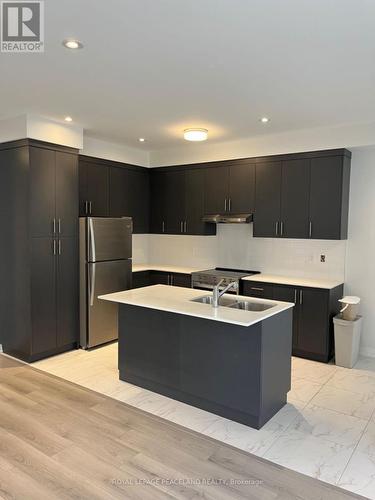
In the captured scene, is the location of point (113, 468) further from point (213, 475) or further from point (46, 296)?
point (46, 296)

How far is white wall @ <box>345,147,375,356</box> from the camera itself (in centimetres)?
461

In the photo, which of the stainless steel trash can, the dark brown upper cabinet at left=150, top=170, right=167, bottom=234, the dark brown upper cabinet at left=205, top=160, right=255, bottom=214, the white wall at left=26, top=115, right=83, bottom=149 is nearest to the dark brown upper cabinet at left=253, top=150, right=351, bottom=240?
the dark brown upper cabinet at left=205, top=160, right=255, bottom=214

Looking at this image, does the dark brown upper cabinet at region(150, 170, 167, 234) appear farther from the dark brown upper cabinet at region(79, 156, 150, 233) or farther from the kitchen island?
the kitchen island

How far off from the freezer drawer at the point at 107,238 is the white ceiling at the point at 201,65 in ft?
3.94

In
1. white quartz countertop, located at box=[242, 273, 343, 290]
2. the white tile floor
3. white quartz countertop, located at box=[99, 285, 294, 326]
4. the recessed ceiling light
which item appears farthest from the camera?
white quartz countertop, located at box=[242, 273, 343, 290]

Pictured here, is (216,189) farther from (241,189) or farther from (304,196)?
(304,196)

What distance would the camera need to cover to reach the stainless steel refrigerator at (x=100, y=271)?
185 inches

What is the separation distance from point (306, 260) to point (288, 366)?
2005 mm

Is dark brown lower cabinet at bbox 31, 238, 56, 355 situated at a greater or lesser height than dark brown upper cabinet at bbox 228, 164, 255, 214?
lesser

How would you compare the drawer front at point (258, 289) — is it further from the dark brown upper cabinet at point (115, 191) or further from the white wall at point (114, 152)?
the white wall at point (114, 152)

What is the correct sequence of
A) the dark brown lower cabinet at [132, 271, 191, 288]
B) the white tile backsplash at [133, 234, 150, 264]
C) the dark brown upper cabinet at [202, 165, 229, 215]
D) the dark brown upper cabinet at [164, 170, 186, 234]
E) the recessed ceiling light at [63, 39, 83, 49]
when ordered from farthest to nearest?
the white tile backsplash at [133, 234, 150, 264] → the dark brown upper cabinet at [164, 170, 186, 234] → the dark brown lower cabinet at [132, 271, 191, 288] → the dark brown upper cabinet at [202, 165, 229, 215] → the recessed ceiling light at [63, 39, 83, 49]

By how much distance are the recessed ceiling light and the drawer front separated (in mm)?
3285

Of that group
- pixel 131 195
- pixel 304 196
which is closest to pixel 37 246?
pixel 131 195

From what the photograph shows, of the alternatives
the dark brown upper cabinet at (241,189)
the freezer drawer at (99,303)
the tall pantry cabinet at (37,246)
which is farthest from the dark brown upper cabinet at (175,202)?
the tall pantry cabinet at (37,246)
